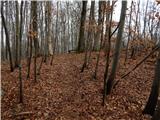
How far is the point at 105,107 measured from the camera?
32.4 ft

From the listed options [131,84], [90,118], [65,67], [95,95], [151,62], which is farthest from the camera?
[151,62]

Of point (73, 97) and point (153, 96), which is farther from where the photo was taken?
point (73, 97)

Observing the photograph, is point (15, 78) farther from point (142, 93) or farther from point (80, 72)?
point (142, 93)

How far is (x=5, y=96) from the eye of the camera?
1140cm

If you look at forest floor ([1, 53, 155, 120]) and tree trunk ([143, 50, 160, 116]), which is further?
forest floor ([1, 53, 155, 120])

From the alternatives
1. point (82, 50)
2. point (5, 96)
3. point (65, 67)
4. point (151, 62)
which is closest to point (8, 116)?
point (5, 96)

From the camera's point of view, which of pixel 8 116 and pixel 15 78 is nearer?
pixel 8 116

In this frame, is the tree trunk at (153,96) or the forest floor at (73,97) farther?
the forest floor at (73,97)

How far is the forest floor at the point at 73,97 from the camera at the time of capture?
9508 millimetres

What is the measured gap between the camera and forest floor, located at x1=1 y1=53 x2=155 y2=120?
9508mm

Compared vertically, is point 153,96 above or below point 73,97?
above

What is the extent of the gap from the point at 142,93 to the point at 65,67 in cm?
595

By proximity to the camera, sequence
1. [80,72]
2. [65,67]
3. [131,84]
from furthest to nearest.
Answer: [65,67]
[80,72]
[131,84]

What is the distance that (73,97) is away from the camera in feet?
35.5
